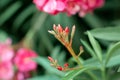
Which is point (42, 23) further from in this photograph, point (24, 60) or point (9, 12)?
point (24, 60)

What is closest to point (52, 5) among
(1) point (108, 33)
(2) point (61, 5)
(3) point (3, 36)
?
(2) point (61, 5)

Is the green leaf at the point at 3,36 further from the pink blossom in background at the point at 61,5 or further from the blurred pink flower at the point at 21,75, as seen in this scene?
the pink blossom in background at the point at 61,5

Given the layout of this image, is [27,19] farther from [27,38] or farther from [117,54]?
[117,54]

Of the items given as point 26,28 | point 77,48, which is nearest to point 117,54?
point 77,48

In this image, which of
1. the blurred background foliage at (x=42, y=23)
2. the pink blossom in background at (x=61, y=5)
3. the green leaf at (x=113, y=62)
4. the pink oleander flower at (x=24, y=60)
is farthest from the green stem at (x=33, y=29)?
the green leaf at (x=113, y=62)

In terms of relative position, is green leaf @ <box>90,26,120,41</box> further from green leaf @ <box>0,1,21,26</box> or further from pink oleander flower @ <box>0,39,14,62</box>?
green leaf @ <box>0,1,21,26</box>

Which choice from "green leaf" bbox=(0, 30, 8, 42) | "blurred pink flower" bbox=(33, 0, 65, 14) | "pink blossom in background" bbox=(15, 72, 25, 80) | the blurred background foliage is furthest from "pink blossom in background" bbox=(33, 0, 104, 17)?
"green leaf" bbox=(0, 30, 8, 42)
